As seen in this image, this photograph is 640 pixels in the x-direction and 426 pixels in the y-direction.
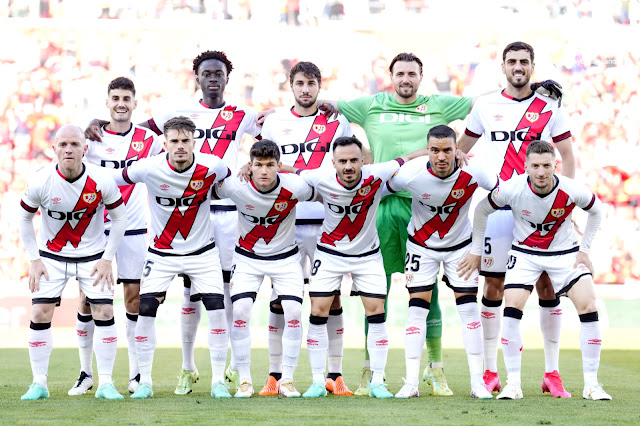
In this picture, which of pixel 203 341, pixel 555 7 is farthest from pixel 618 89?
pixel 203 341

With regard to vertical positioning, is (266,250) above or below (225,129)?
below

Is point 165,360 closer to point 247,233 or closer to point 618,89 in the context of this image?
point 247,233

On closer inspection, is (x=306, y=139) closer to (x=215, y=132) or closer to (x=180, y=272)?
(x=215, y=132)

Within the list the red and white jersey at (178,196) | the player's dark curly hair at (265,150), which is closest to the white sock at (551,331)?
the player's dark curly hair at (265,150)

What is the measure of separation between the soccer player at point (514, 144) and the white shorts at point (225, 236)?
6.45ft

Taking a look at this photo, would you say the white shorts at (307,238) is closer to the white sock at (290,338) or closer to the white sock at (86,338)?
the white sock at (290,338)

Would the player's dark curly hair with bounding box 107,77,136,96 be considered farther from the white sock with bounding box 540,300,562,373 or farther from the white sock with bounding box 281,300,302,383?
the white sock with bounding box 540,300,562,373

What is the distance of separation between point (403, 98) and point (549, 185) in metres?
1.45

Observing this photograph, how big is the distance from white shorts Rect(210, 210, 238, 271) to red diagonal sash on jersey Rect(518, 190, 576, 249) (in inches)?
89.4

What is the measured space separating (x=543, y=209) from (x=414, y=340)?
1274 millimetres

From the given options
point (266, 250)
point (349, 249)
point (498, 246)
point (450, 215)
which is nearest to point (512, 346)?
point (498, 246)

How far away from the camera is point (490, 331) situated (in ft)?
21.0

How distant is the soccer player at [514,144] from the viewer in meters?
6.20

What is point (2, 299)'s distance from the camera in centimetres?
1386
